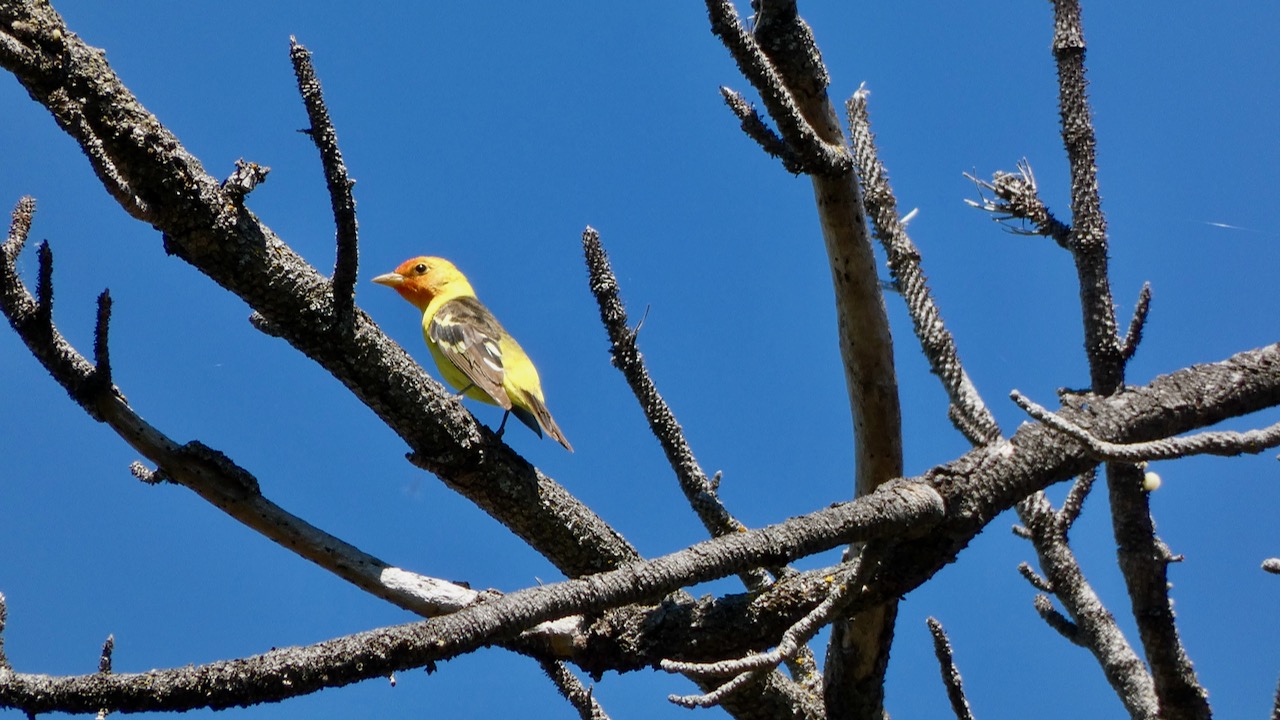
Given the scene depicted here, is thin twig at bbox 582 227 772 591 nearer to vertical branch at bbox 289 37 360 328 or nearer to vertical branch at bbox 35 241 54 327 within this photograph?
vertical branch at bbox 289 37 360 328

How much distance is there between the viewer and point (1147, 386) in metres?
3.45

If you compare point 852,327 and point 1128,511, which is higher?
point 852,327

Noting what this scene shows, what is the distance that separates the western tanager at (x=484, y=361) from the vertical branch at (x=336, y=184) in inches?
73.0

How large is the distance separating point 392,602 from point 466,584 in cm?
25

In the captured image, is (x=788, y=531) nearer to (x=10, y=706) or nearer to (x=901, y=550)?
(x=901, y=550)

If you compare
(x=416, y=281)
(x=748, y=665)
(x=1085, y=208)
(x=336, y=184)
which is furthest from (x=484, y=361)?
(x=748, y=665)

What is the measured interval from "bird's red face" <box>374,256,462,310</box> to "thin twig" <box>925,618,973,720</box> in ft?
15.7

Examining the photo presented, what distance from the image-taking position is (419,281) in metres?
7.57

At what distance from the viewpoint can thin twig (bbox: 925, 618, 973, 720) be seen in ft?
12.2

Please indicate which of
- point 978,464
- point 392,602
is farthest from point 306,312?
Answer: point 978,464

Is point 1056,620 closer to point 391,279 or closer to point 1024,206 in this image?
point 1024,206

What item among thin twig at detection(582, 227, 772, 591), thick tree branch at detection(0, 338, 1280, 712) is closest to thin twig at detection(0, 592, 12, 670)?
thick tree branch at detection(0, 338, 1280, 712)

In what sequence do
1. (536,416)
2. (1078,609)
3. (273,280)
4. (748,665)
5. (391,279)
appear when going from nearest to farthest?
(748,665) < (273,280) < (1078,609) < (536,416) < (391,279)

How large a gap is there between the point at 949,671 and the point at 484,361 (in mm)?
2923
